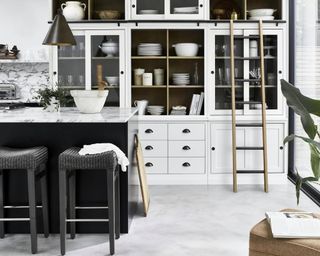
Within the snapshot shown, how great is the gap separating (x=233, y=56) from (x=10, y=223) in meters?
3.06

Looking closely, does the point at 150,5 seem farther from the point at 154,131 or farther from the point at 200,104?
the point at 154,131

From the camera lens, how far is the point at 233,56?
6074mm

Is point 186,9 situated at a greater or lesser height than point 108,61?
greater

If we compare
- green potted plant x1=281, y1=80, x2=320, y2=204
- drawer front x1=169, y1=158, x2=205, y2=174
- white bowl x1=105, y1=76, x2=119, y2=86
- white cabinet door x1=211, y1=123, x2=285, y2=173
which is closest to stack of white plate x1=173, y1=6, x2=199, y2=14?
white bowl x1=105, y1=76, x2=119, y2=86

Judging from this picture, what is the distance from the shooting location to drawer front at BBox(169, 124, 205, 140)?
20.4 feet

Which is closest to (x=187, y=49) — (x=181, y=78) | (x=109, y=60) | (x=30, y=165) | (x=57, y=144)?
(x=181, y=78)

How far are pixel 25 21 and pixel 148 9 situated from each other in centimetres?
193

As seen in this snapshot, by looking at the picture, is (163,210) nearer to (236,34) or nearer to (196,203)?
(196,203)

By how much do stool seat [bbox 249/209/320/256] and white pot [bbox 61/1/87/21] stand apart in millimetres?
4038

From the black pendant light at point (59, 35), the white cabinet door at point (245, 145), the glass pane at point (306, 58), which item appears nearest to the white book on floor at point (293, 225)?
the black pendant light at point (59, 35)

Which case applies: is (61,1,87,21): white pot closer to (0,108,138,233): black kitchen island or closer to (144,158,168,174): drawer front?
(144,158,168,174): drawer front

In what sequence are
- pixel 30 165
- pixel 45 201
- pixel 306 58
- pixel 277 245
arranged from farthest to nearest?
pixel 306 58, pixel 45 201, pixel 30 165, pixel 277 245

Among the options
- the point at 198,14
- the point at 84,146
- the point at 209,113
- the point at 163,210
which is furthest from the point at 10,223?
the point at 198,14

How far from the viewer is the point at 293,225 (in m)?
2.88
